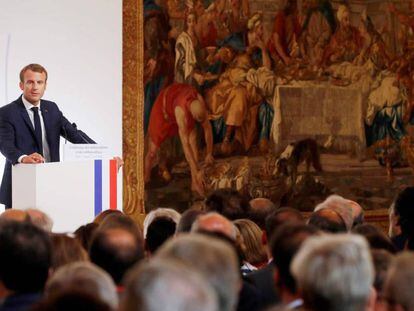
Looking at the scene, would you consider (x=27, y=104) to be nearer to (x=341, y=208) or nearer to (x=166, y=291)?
(x=341, y=208)

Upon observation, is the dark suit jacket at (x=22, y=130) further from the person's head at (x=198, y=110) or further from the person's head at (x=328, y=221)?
the person's head at (x=198, y=110)

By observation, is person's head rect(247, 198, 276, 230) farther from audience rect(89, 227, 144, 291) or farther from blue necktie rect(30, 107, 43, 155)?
audience rect(89, 227, 144, 291)

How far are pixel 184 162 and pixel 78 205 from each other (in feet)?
20.9

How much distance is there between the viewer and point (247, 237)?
7.54 m

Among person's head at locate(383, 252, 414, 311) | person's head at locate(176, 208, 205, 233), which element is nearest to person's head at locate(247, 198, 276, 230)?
person's head at locate(176, 208, 205, 233)

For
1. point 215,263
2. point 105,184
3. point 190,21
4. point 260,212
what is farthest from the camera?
point 190,21

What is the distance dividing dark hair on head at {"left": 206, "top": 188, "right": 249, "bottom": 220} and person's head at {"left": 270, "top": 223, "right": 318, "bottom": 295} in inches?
152

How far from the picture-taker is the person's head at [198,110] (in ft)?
55.4

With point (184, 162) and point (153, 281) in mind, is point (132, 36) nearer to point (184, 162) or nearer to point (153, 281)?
point (184, 162)

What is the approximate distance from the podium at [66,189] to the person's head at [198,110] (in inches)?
248

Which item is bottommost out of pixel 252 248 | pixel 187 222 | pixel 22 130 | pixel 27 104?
pixel 252 248

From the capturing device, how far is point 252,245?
7.50 m

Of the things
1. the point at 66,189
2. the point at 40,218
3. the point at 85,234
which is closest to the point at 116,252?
the point at 85,234

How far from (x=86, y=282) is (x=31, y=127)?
7424 millimetres
